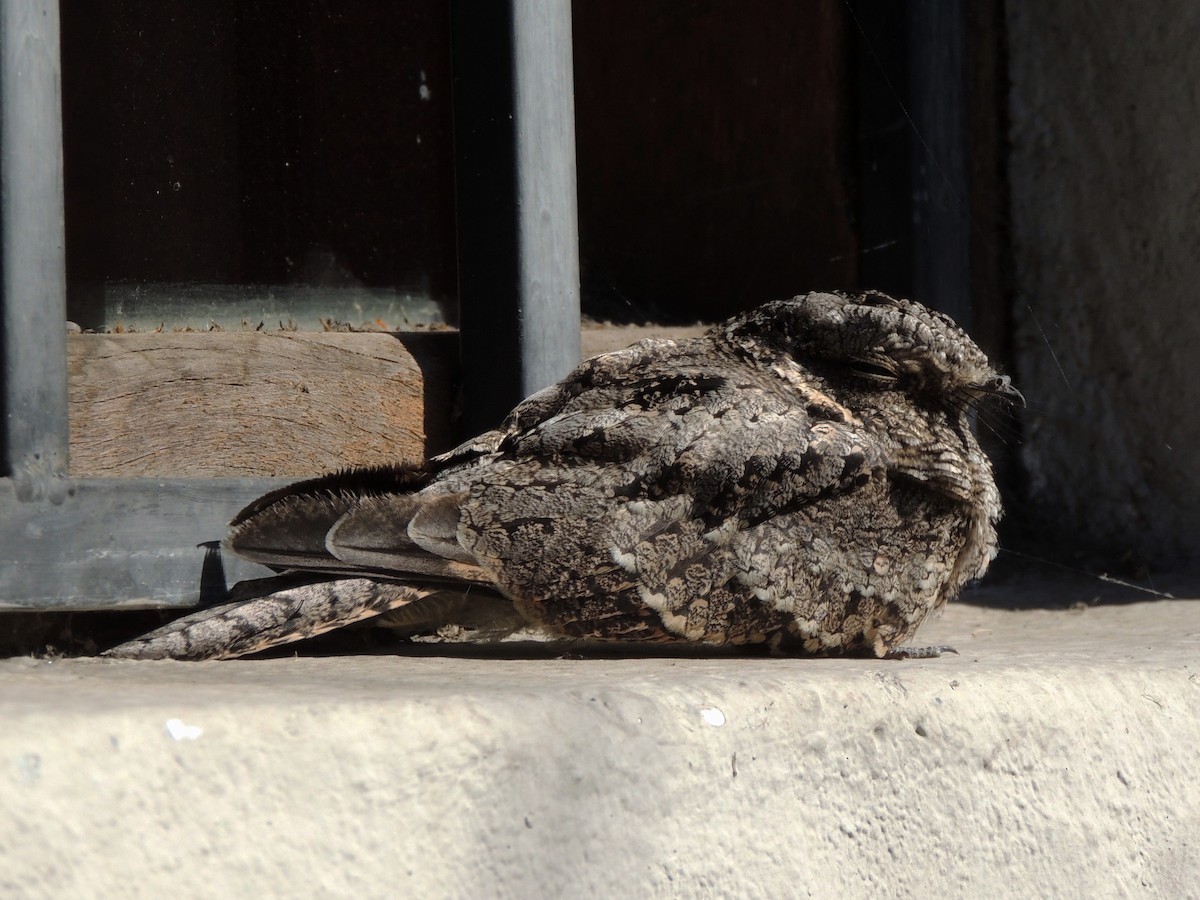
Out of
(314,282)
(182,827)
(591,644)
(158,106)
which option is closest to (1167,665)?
(591,644)

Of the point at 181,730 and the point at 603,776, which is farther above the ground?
the point at 181,730

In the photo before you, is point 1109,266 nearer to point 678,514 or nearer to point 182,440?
point 678,514

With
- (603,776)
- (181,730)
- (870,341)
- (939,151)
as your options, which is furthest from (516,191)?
(181,730)

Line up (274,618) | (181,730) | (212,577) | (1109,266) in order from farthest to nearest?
(1109,266), (212,577), (274,618), (181,730)

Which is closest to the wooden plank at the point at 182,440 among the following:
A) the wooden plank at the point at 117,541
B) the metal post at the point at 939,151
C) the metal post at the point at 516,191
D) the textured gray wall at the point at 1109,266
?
the wooden plank at the point at 117,541

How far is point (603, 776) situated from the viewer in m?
1.52

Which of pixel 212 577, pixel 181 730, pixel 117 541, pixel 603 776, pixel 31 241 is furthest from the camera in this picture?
pixel 212 577

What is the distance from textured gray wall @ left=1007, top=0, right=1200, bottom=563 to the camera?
145 inches

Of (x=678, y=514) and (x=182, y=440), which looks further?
(x=182, y=440)

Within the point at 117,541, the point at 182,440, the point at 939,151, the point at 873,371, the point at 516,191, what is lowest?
the point at 117,541

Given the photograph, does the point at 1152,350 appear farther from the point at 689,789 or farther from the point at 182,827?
the point at 182,827

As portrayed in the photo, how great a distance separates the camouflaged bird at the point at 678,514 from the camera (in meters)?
2.10

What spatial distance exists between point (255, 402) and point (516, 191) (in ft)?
2.72

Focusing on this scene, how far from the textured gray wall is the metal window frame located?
1.81 meters
